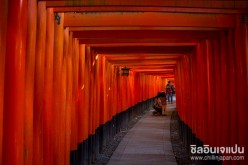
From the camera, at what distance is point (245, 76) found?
167 inches

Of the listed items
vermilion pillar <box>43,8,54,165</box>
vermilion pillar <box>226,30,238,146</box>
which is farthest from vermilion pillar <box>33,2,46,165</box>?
vermilion pillar <box>226,30,238,146</box>

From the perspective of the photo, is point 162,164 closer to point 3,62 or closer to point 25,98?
point 25,98

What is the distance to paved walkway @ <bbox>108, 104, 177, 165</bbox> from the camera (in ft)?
29.4

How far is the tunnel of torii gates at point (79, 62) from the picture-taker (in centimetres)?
288

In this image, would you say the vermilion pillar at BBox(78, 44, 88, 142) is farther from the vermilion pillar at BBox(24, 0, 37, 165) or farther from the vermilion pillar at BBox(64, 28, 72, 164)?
the vermilion pillar at BBox(24, 0, 37, 165)

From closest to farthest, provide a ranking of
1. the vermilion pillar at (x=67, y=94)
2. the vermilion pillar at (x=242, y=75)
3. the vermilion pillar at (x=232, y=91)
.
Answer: the vermilion pillar at (x=242, y=75) < the vermilion pillar at (x=232, y=91) < the vermilion pillar at (x=67, y=94)

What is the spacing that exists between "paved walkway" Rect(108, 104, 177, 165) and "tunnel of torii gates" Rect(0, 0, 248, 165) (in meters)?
1.96

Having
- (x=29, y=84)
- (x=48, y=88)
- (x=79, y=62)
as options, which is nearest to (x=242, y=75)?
(x=48, y=88)

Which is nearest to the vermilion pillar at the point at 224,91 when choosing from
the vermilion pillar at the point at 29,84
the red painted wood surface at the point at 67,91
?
the red painted wood surface at the point at 67,91

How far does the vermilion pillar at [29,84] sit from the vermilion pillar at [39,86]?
10.3 inches

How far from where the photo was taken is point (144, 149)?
10609mm

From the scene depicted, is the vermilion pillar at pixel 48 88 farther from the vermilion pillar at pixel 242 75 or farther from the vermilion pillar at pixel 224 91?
the vermilion pillar at pixel 224 91

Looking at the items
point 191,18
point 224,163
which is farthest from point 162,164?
point 191,18

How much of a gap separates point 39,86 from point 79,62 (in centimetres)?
305
